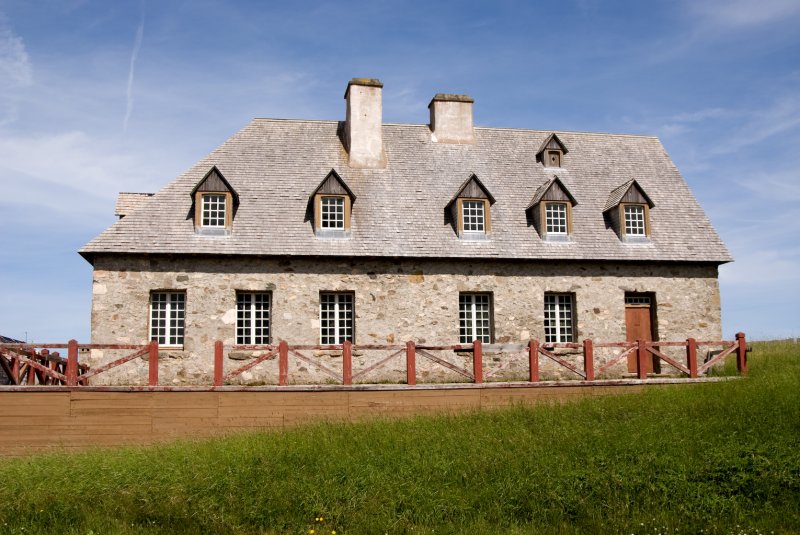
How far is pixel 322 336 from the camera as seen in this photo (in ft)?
63.9

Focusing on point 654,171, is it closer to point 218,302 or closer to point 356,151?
point 356,151

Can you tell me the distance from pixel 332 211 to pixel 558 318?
264 inches

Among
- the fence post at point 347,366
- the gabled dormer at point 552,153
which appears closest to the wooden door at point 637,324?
the gabled dormer at point 552,153

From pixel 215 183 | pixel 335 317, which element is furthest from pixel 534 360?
pixel 215 183

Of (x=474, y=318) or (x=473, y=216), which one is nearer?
(x=474, y=318)

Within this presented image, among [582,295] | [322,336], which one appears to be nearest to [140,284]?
[322,336]

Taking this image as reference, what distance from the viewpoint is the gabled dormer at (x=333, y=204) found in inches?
787

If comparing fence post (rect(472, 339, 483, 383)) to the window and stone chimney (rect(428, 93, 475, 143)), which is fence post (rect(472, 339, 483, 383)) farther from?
stone chimney (rect(428, 93, 475, 143))

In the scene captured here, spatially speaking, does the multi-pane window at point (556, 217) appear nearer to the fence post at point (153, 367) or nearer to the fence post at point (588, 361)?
the fence post at point (588, 361)

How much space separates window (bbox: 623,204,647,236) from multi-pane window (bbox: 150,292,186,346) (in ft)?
40.1

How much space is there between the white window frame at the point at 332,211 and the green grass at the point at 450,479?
24.1ft

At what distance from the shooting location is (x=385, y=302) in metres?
19.5

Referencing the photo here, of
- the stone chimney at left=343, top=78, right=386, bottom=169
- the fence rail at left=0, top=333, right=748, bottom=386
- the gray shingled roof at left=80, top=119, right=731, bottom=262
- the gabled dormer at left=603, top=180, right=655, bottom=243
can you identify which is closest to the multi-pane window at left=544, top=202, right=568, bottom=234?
the gray shingled roof at left=80, top=119, right=731, bottom=262

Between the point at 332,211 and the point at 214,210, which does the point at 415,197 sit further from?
the point at 214,210
